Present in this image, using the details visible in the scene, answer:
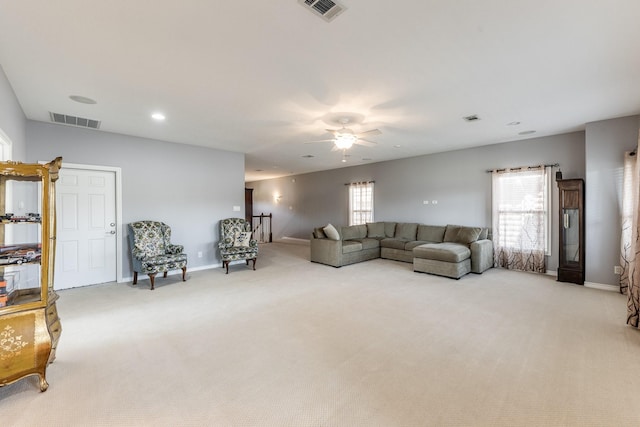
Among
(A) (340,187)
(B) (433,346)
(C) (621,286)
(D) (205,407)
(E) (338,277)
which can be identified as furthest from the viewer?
(A) (340,187)

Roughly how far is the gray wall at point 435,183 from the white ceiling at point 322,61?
1.02 metres

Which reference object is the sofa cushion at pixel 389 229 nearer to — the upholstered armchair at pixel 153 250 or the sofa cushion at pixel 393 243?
the sofa cushion at pixel 393 243

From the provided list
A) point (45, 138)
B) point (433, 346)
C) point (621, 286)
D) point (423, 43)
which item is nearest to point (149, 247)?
point (45, 138)

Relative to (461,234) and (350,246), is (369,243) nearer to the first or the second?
(350,246)

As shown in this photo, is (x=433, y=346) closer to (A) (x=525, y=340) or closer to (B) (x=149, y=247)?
(A) (x=525, y=340)

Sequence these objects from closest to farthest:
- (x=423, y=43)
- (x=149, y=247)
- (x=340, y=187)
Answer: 1. (x=423, y=43)
2. (x=149, y=247)
3. (x=340, y=187)

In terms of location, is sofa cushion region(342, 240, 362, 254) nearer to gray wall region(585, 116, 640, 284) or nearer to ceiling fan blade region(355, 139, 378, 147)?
ceiling fan blade region(355, 139, 378, 147)

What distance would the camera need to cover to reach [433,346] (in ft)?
8.74

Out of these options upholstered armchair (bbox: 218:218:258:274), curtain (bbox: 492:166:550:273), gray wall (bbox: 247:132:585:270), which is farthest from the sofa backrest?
upholstered armchair (bbox: 218:218:258:274)

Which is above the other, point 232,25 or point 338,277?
point 232,25

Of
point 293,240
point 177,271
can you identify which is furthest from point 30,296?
point 293,240

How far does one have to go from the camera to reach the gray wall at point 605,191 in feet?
14.0

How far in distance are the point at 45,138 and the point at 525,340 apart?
6.88 meters

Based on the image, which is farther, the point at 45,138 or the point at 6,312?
the point at 45,138
